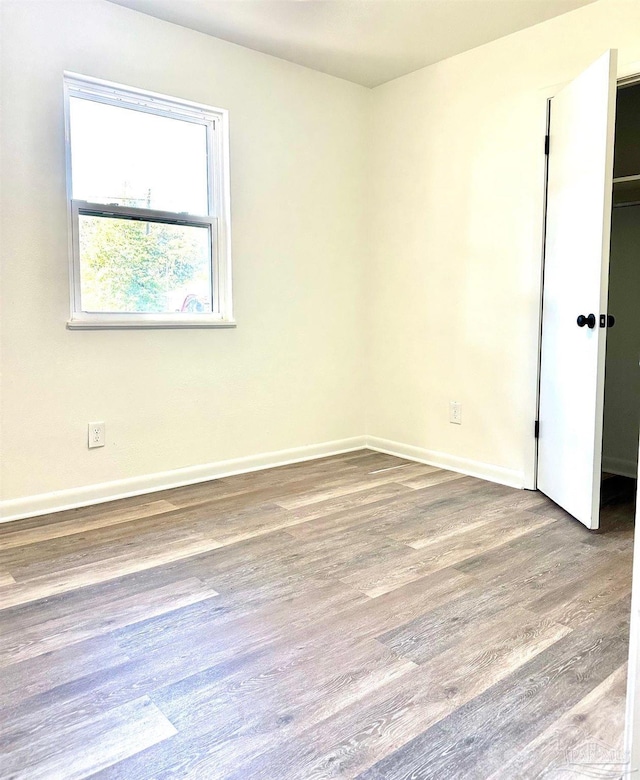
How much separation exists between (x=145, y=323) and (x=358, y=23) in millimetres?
1834

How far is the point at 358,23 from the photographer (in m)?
3.00

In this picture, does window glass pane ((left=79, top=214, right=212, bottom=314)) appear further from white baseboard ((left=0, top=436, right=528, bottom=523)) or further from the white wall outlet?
white baseboard ((left=0, top=436, right=528, bottom=523))

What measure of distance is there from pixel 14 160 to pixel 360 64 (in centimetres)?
203

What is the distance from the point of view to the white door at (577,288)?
2.46 meters

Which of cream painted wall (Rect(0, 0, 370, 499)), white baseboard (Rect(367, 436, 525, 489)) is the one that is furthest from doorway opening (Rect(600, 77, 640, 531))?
cream painted wall (Rect(0, 0, 370, 499))

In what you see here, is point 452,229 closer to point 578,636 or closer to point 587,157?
point 587,157

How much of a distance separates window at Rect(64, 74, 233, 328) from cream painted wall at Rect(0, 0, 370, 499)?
0.25ft

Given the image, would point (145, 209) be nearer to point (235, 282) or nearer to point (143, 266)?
point (143, 266)

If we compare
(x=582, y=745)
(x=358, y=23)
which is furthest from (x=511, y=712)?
(x=358, y=23)

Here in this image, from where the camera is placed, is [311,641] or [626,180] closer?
[311,641]

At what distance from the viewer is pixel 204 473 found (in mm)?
3381

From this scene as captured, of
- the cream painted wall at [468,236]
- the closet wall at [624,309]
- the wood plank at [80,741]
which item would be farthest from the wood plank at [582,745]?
the closet wall at [624,309]

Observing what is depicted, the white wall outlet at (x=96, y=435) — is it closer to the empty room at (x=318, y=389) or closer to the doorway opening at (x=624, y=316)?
the empty room at (x=318, y=389)

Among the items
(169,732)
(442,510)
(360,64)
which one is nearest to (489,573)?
(442,510)
